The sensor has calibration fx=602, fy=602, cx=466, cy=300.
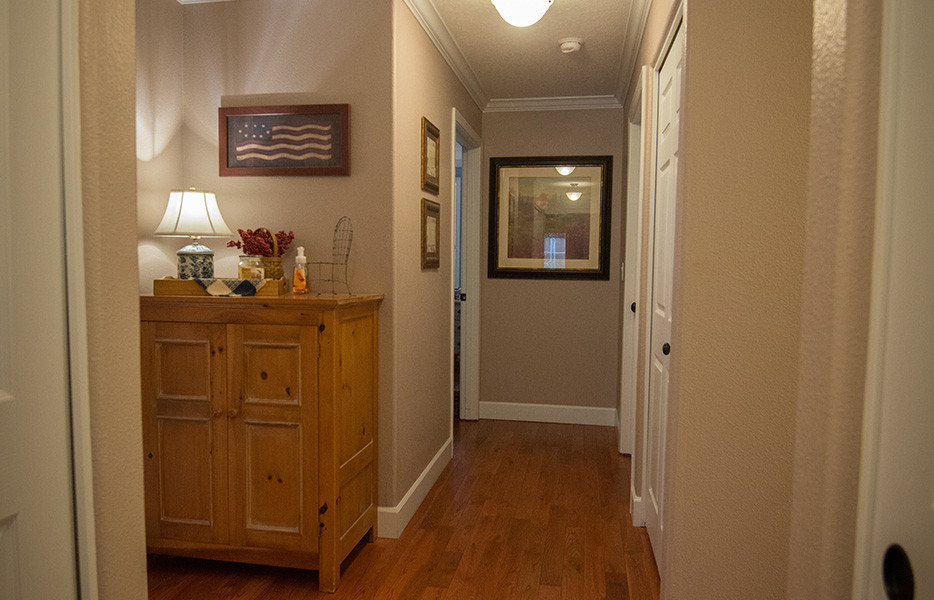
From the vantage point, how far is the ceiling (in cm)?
304

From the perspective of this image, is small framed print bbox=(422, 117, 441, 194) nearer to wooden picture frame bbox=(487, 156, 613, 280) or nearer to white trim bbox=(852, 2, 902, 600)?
wooden picture frame bbox=(487, 156, 613, 280)

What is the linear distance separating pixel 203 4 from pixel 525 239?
2762 mm

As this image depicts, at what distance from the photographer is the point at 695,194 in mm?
1745

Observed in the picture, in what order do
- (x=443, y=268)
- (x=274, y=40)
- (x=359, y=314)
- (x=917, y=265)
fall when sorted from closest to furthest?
(x=917, y=265)
(x=359, y=314)
(x=274, y=40)
(x=443, y=268)

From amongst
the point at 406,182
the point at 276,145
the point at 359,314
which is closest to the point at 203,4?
the point at 276,145

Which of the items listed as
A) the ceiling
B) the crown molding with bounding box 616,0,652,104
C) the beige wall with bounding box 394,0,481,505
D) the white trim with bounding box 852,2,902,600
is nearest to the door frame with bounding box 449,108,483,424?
the ceiling

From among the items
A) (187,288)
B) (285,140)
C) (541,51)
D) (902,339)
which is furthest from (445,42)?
(902,339)

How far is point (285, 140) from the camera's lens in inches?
109

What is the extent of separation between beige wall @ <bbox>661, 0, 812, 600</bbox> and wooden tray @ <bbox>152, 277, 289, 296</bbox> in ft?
4.95

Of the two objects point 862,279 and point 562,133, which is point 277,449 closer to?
point 862,279

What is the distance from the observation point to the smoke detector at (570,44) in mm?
3441

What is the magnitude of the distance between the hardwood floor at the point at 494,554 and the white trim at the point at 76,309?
1.45 meters

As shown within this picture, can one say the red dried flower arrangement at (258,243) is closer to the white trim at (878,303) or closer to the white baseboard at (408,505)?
the white baseboard at (408,505)

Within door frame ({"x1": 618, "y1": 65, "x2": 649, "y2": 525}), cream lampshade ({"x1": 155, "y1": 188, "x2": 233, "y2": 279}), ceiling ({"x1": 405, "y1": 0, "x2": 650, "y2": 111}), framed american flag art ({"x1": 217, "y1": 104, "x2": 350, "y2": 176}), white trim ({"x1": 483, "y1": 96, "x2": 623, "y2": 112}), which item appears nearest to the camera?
cream lampshade ({"x1": 155, "y1": 188, "x2": 233, "y2": 279})
